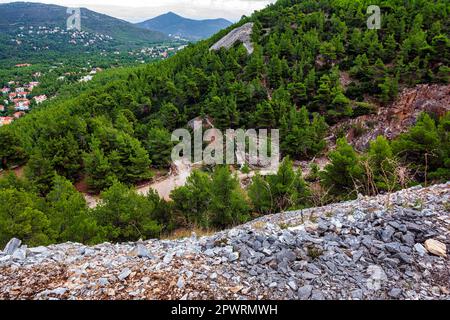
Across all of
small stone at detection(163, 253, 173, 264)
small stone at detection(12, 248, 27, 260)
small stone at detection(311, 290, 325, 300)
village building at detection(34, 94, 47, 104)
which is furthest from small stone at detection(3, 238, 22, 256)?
village building at detection(34, 94, 47, 104)

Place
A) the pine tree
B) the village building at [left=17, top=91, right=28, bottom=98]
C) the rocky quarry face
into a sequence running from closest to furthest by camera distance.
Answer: the pine tree < the rocky quarry face < the village building at [left=17, top=91, right=28, bottom=98]

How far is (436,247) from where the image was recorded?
443cm

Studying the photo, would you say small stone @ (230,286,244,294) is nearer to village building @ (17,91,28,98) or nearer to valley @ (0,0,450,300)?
valley @ (0,0,450,300)

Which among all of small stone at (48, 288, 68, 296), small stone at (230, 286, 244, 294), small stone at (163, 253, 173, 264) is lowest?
small stone at (48, 288, 68, 296)

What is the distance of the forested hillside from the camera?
15.0m

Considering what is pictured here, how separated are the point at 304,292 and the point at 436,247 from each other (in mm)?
2271

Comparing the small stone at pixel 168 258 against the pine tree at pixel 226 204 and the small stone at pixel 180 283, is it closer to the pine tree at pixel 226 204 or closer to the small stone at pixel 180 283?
the small stone at pixel 180 283

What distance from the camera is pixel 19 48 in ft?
619

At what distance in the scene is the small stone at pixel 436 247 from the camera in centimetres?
434

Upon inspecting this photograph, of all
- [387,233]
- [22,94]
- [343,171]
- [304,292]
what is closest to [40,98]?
[22,94]

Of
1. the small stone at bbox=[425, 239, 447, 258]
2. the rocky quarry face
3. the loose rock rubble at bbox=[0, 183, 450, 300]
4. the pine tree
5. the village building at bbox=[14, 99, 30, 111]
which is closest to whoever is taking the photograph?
the loose rock rubble at bbox=[0, 183, 450, 300]

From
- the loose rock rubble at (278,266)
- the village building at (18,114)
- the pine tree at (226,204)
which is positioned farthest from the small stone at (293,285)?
the village building at (18,114)

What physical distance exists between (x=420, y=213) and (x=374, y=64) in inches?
1189
